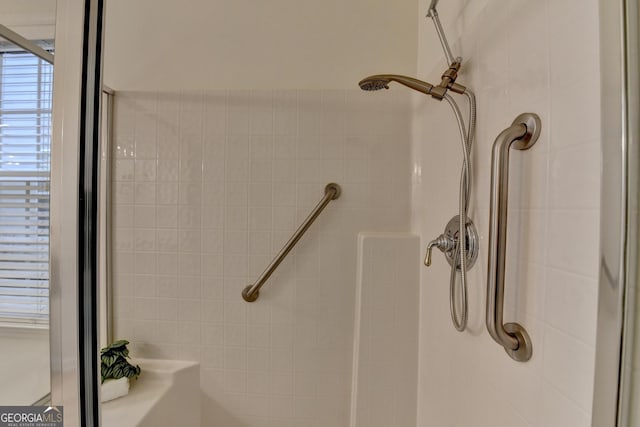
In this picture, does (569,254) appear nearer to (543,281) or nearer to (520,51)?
(543,281)

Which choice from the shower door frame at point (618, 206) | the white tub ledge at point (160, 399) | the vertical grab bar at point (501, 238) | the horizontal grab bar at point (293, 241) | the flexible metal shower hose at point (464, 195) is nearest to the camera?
the shower door frame at point (618, 206)

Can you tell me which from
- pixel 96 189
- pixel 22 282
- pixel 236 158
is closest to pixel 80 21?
pixel 96 189

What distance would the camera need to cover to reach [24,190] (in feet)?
1.52

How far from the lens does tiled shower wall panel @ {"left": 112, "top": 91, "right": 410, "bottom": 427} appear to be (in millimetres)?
1155

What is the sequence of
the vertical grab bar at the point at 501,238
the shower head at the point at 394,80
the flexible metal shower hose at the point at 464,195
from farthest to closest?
1. the shower head at the point at 394,80
2. the flexible metal shower hose at the point at 464,195
3. the vertical grab bar at the point at 501,238

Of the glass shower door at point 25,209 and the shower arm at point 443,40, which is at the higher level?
the shower arm at point 443,40

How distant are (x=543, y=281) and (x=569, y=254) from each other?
7 cm

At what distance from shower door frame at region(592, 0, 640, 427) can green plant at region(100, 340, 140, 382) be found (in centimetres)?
129

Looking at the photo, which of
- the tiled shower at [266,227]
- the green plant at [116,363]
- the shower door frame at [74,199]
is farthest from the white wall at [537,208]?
the green plant at [116,363]

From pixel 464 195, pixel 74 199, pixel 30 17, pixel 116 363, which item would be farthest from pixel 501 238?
pixel 116 363

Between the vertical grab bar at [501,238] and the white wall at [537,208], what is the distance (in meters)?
0.02

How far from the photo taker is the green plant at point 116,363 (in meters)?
1.07

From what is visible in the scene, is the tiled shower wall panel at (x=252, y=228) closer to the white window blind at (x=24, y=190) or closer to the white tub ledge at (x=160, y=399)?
the white tub ledge at (x=160, y=399)

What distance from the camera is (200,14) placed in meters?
1.19
